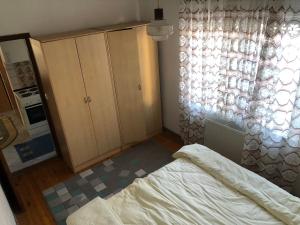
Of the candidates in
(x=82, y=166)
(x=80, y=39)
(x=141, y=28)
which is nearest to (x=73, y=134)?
(x=82, y=166)

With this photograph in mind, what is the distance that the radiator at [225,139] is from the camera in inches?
114

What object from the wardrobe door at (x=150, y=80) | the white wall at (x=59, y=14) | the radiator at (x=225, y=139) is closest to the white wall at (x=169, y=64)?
the wardrobe door at (x=150, y=80)

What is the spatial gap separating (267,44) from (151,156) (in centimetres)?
216

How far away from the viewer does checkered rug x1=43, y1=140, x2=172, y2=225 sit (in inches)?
113

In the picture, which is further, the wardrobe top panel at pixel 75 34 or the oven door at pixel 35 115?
the oven door at pixel 35 115

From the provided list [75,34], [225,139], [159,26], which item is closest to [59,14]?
[75,34]

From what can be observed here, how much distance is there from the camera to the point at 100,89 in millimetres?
3258

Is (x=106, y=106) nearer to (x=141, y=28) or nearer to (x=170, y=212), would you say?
(x=141, y=28)

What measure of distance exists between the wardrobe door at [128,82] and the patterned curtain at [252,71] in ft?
2.25

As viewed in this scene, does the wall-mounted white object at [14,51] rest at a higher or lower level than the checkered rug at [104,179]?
higher

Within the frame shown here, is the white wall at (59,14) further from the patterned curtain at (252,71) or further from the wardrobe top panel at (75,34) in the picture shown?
the patterned curtain at (252,71)

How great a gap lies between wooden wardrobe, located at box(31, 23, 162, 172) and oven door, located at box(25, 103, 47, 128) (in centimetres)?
30

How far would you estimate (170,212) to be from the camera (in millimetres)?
1857

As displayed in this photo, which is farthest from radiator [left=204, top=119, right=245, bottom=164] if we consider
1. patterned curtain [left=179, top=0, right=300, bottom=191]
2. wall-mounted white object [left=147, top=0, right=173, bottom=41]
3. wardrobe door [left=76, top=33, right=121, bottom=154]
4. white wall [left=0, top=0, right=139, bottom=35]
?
white wall [left=0, top=0, right=139, bottom=35]
